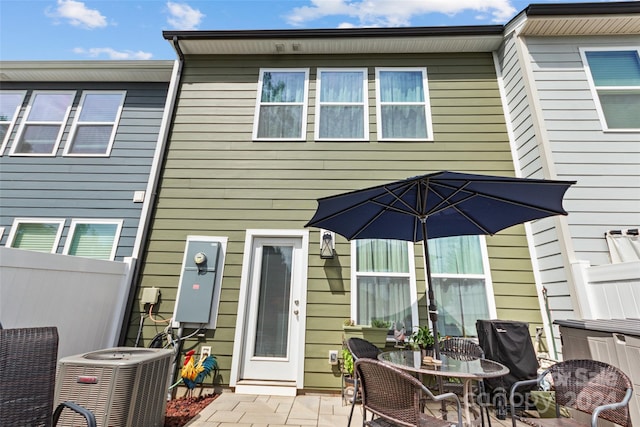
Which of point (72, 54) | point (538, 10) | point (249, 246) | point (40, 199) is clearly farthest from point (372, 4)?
point (40, 199)

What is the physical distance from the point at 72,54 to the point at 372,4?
5.73 m

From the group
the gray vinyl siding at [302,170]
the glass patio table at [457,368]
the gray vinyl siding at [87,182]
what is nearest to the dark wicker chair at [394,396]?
the glass patio table at [457,368]

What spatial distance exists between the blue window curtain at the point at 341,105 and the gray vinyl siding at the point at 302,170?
0.18m

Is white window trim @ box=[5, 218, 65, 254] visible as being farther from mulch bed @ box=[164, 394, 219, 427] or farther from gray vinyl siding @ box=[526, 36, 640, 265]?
gray vinyl siding @ box=[526, 36, 640, 265]

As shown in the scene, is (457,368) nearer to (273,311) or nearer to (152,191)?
(273,311)

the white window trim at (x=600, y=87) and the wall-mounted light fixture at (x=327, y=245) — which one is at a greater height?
the white window trim at (x=600, y=87)

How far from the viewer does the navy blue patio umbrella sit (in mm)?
2113

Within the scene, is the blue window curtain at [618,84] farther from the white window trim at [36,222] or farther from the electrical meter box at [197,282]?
the white window trim at [36,222]

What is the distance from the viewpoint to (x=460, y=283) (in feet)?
12.3

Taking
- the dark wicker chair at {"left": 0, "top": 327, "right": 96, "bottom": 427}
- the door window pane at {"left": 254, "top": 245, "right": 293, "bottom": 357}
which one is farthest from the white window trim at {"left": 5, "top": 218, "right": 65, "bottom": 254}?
the dark wicker chair at {"left": 0, "top": 327, "right": 96, "bottom": 427}

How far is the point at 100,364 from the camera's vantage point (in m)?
2.16

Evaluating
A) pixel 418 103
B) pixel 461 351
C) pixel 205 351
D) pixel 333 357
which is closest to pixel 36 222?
pixel 205 351

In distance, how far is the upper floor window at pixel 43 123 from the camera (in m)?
5.04

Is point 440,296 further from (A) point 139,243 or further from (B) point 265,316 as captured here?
(A) point 139,243
